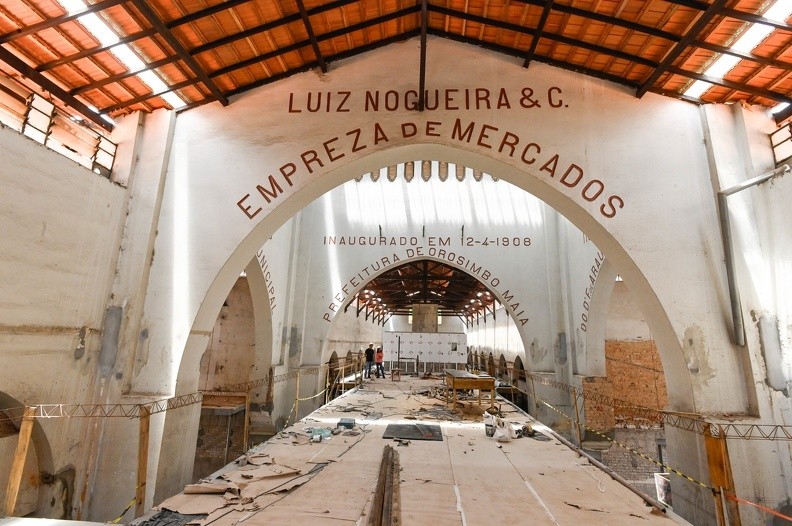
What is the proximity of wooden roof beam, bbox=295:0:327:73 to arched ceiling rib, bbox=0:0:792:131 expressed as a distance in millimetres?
21

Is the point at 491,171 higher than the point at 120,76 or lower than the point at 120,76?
Result: lower

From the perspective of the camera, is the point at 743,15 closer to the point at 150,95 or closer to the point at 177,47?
the point at 177,47

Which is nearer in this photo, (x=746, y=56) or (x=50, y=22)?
(x=50, y=22)

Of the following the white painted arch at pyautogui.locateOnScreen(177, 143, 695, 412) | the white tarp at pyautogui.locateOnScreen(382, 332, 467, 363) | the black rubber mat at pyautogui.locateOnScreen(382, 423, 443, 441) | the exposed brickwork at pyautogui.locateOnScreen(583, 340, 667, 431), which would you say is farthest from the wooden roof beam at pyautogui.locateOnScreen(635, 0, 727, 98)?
the white tarp at pyautogui.locateOnScreen(382, 332, 467, 363)

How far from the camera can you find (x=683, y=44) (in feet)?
15.8

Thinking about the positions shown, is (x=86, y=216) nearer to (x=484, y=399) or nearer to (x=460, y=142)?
(x=460, y=142)

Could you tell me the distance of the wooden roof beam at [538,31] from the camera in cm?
501

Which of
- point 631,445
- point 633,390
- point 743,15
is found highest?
point 743,15

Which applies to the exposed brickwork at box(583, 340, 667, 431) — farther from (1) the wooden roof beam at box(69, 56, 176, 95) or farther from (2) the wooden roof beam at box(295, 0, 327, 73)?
(1) the wooden roof beam at box(69, 56, 176, 95)

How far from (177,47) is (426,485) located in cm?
600

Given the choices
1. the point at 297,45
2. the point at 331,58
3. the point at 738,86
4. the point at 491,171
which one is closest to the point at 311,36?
the point at 297,45

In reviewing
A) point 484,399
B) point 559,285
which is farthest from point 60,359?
point 559,285

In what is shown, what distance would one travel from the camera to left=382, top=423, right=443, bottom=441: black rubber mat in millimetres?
6777

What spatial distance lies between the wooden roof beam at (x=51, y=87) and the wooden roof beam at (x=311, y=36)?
3.21 metres
